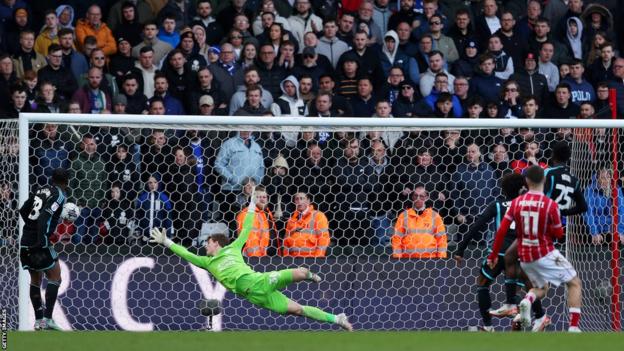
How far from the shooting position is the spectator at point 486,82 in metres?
17.6

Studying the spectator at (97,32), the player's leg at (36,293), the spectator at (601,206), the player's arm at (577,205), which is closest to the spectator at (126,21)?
the spectator at (97,32)

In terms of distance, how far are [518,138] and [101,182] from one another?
3.99 metres

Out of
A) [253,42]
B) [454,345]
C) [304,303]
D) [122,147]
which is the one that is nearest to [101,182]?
[122,147]

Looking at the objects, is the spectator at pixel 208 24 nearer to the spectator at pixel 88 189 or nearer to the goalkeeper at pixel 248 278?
the spectator at pixel 88 189

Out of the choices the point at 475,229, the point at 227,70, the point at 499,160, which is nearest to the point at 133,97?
the point at 227,70

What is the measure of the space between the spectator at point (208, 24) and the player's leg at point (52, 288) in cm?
485

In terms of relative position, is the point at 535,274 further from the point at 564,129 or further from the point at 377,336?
the point at 564,129

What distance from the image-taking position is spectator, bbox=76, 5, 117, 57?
1752 cm

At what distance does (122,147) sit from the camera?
1464cm

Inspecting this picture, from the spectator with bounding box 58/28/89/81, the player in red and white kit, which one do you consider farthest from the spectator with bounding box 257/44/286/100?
the player in red and white kit

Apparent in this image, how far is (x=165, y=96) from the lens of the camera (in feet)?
54.9

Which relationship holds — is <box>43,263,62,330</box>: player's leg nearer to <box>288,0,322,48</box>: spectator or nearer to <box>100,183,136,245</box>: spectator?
<box>100,183,136,245</box>: spectator

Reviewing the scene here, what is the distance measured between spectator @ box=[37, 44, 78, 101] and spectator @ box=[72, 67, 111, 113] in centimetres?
17

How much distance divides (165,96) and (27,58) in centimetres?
162
